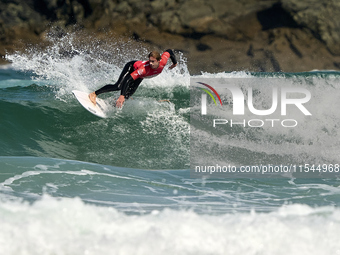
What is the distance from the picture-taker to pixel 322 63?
47.6ft

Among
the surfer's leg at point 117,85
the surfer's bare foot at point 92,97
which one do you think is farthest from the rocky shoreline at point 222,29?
the surfer's bare foot at point 92,97

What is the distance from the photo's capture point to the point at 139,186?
15.1ft

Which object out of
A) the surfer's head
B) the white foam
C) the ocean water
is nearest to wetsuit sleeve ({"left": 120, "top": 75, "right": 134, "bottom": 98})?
the surfer's head

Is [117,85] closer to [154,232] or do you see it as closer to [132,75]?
[132,75]

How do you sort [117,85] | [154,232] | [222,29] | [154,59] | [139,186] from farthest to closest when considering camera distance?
[222,29] < [117,85] < [154,59] < [139,186] < [154,232]

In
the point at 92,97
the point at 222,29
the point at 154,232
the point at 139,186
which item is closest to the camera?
the point at 154,232

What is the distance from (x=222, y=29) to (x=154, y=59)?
369 inches

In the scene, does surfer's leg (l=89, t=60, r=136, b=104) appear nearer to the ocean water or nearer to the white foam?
the ocean water

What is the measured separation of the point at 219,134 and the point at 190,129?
21.5 inches

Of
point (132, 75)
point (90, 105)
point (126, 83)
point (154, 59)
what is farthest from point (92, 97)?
point (154, 59)

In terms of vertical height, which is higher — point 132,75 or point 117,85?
point 132,75

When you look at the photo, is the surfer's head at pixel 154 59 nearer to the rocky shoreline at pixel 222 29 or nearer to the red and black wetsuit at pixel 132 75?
the red and black wetsuit at pixel 132 75

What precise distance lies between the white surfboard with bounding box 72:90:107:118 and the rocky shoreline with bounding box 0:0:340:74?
25.9 feet

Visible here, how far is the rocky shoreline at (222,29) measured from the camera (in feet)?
48.0
